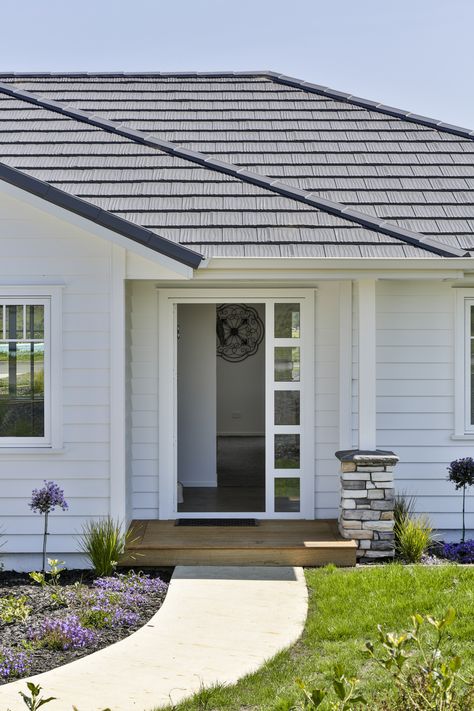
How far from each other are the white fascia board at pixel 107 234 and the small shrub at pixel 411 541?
2.91 m

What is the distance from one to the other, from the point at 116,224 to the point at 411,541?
372 centimetres

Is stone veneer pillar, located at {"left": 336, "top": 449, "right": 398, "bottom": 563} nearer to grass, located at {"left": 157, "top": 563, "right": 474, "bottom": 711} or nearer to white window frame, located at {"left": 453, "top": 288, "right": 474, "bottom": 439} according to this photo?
grass, located at {"left": 157, "top": 563, "right": 474, "bottom": 711}

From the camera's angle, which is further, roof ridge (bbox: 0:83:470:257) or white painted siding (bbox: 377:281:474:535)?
Result: white painted siding (bbox: 377:281:474:535)

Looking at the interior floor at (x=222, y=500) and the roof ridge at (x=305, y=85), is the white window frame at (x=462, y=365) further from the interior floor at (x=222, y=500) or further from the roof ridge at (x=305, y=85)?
the roof ridge at (x=305, y=85)

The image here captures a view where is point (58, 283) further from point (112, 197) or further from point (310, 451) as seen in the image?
point (310, 451)

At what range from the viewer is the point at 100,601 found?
20.1 feet

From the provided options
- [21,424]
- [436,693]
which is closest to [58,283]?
[21,424]

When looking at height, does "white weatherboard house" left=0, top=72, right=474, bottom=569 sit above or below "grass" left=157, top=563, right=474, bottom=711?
above

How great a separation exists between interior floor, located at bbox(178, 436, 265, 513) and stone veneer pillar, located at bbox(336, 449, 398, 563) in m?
1.52

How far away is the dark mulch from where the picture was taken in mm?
5340

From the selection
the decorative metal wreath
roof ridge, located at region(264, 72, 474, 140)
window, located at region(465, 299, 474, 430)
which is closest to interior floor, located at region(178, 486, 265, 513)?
window, located at region(465, 299, 474, 430)

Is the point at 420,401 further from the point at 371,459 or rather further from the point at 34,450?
the point at 34,450

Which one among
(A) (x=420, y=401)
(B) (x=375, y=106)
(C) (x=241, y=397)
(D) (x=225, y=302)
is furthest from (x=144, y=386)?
(C) (x=241, y=397)

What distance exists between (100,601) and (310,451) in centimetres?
309
